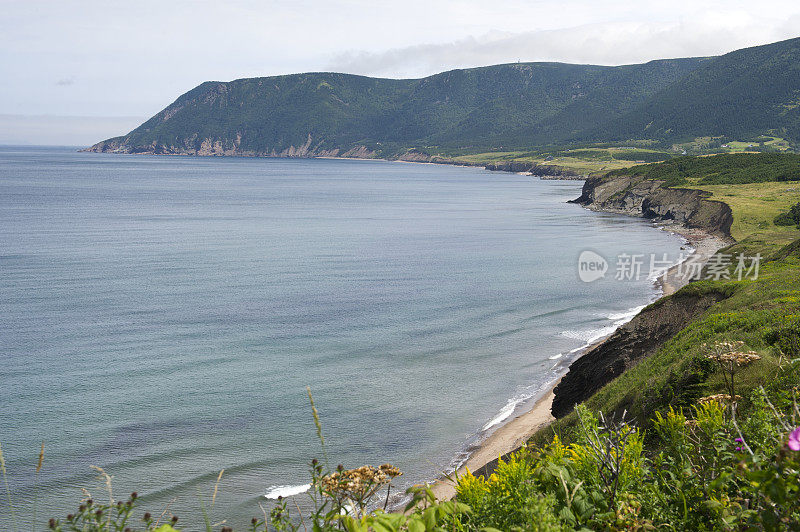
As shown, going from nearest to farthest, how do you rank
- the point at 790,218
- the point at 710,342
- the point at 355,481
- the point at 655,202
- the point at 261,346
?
the point at 355,481 → the point at 710,342 → the point at 261,346 → the point at 790,218 → the point at 655,202

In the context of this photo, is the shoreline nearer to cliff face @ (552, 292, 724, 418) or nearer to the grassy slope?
cliff face @ (552, 292, 724, 418)

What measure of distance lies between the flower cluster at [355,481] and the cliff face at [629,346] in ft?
61.7

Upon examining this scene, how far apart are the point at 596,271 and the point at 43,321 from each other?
4873 centimetres

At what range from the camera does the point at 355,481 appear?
17.7ft

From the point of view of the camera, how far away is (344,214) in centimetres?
10925

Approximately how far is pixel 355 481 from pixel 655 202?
108 metres

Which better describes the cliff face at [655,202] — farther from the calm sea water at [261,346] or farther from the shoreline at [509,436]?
the shoreline at [509,436]

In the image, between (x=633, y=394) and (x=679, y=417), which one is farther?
(x=633, y=394)

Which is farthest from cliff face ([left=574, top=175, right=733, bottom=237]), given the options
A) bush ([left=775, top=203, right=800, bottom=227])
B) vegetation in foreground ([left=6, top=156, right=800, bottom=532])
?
vegetation in foreground ([left=6, top=156, right=800, bottom=532])

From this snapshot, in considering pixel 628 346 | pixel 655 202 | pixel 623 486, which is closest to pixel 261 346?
pixel 628 346

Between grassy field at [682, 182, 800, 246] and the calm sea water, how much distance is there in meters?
8.44

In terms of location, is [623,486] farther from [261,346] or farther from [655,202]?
[655,202]

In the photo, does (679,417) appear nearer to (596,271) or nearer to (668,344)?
(668,344)

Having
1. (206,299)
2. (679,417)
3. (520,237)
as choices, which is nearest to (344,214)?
(520,237)
